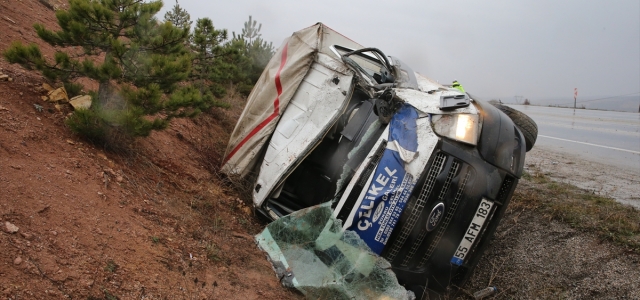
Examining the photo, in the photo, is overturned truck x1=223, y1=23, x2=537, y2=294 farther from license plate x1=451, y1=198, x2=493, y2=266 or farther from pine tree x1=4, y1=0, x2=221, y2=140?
pine tree x1=4, y1=0, x2=221, y2=140

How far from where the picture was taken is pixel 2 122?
3729mm

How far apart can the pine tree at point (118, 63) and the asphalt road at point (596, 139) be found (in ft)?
21.2

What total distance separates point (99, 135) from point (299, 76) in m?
2.03

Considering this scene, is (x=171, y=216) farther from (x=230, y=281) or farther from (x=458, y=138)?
(x=458, y=138)

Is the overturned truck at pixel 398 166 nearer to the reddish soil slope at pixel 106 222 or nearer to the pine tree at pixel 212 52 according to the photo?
the reddish soil slope at pixel 106 222

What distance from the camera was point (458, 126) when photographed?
12.5 ft

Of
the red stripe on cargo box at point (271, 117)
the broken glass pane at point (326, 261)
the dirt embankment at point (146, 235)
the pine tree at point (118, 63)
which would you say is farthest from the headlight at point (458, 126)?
the pine tree at point (118, 63)

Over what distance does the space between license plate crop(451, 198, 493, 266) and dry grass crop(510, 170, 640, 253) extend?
4.65ft

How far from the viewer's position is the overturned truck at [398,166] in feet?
12.0

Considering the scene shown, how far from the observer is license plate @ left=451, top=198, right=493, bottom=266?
12.1 ft

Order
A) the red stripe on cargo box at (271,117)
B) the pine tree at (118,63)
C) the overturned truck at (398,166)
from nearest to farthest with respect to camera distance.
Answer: the overturned truck at (398,166)
the pine tree at (118,63)
the red stripe on cargo box at (271,117)

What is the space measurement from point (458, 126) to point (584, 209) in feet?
6.86

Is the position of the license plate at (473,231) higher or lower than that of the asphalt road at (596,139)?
lower

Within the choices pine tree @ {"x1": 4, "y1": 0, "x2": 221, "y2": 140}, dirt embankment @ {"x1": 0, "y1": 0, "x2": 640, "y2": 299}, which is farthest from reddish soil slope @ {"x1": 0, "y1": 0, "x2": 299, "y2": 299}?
pine tree @ {"x1": 4, "y1": 0, "x2": 221, "y2": 140}
